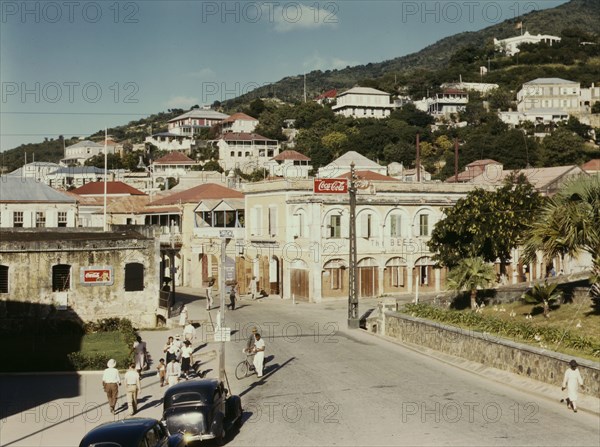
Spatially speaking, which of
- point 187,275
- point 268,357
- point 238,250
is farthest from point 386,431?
point 187,275

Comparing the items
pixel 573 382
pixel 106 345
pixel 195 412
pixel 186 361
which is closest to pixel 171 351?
pixel 186 361

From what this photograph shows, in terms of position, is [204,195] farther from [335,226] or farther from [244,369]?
[244,369]

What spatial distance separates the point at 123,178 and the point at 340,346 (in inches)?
4526

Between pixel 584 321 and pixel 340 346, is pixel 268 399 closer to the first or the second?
pixel 340 346

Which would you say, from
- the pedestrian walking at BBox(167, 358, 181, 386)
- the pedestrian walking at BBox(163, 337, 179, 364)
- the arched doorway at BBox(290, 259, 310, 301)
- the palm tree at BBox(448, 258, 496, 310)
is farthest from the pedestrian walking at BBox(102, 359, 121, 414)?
the arched doorway at BBox(290, 259, 310, 301)

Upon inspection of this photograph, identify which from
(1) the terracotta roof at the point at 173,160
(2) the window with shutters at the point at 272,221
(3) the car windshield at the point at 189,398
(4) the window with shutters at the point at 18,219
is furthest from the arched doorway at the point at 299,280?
(1) the terracotta roof at the point at 173,160

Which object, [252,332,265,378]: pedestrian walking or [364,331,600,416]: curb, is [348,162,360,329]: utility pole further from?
[252,332,265,378]: pedestrian walking

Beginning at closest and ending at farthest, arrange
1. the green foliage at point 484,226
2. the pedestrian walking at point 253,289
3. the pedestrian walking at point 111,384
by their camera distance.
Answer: the pedestrian walking at point 111,384
the green foliage at point 484,226
the pedestrian walking at point 253,289

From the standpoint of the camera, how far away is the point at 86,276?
3947cm

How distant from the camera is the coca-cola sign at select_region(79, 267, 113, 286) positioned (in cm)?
3941

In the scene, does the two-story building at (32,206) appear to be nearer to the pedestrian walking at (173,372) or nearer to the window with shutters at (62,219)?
the window with shutters at (62,219)

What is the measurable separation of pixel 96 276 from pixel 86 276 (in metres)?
0.46

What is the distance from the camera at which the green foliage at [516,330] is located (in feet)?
87.7

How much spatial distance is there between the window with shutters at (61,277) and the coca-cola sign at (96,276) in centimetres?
61
